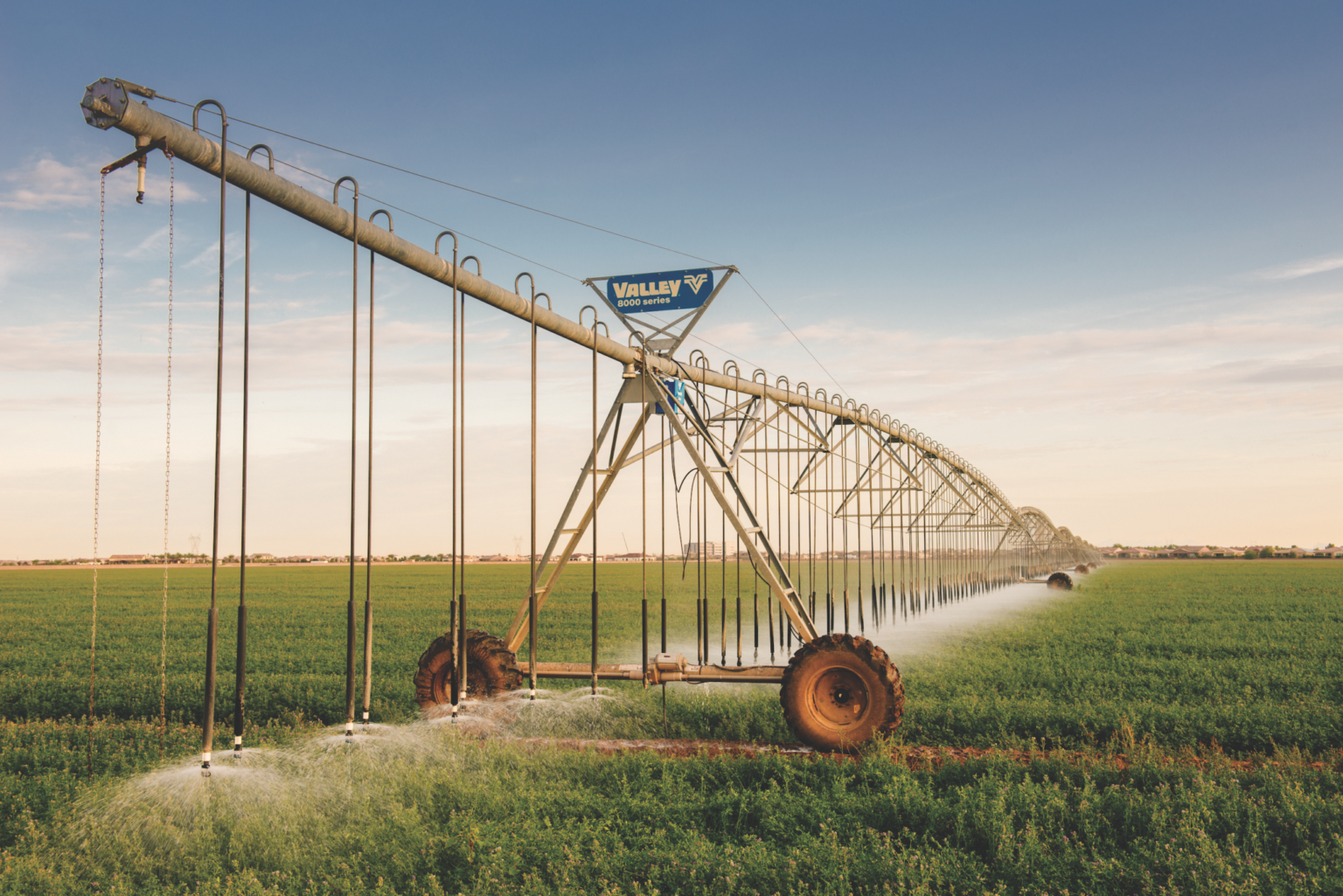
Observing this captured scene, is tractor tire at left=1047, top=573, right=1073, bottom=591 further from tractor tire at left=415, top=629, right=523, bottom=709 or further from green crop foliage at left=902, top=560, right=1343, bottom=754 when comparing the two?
tractor tire at left=415, top=629, right=523, bottom=709

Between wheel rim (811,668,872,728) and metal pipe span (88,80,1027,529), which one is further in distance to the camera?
wheel rim (811,668,872,728)

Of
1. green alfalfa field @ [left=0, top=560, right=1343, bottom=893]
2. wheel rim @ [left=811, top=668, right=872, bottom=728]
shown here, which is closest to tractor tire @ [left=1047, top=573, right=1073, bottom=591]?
green alfalfa field @ [left=0, top=560, right=1343, bottom=893]

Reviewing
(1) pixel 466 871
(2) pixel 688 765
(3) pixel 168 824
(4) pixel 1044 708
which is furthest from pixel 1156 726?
(3) pixel 168 824

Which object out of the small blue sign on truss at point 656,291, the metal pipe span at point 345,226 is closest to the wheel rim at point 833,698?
the metal pipe span at point 345,226

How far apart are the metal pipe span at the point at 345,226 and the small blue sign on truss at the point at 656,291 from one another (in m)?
0.73

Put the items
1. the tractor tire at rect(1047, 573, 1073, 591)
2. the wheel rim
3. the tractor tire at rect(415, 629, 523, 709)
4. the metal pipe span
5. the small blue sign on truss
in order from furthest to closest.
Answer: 1. the tractor tire at rect(1047, 573, 1073, 591)
2. the small blue sign on truss
3. the tractor tire at rect(415, 629, 523, 709)
4. the wheel rim
5. the metal pipe span

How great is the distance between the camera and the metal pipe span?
227 inches

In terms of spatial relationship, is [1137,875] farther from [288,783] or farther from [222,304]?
[222,304]

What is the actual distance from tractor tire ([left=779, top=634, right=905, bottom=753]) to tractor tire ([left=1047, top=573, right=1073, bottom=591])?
44570 mm

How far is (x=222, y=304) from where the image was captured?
6.13m

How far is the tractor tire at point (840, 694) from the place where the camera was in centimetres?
930

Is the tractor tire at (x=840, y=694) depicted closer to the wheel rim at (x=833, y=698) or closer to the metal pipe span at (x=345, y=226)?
the wheel rim at (x=833, y=698)

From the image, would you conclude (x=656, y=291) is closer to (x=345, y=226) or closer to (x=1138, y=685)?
(x=345, y=226)

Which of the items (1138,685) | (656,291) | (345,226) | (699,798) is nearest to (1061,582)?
(1138,685)
